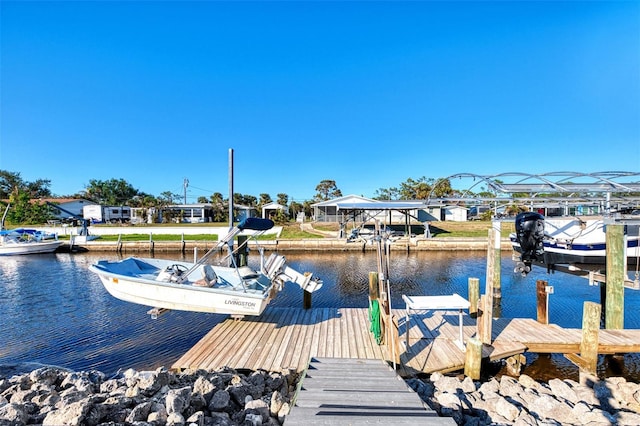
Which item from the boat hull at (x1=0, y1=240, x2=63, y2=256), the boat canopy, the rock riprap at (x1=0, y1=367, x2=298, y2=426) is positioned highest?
the boat canopy

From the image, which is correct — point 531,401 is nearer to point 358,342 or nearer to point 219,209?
point 358,342

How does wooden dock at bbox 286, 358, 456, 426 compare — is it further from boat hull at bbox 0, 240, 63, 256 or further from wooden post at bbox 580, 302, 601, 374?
boat hull at bbox 0, 240, 63, 256

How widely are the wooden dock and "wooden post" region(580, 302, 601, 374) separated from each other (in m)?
4.27

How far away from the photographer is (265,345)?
243 inches

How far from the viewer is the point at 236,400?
13.9 feet

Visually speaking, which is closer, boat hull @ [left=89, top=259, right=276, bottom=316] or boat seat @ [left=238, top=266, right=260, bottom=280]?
boat hull @ [left=89, top=259, right=276, bottom=316]

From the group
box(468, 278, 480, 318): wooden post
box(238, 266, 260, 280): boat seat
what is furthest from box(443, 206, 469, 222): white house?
box(238, 266, 260, 280): boat seat

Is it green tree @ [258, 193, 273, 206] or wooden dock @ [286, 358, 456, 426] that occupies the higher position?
green tree @ [258, 193, 273, 206]

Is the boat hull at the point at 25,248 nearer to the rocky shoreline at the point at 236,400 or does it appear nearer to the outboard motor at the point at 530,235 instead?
the rocky shoreline at the point at 236,400

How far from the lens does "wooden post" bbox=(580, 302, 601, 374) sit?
221 inches

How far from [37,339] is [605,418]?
12641 mm

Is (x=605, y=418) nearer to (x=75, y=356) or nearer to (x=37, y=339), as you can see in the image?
(x=75, y=356)

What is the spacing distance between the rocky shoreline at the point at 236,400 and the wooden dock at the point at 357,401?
41 cm

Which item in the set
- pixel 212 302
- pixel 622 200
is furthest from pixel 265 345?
pixel 622 200
